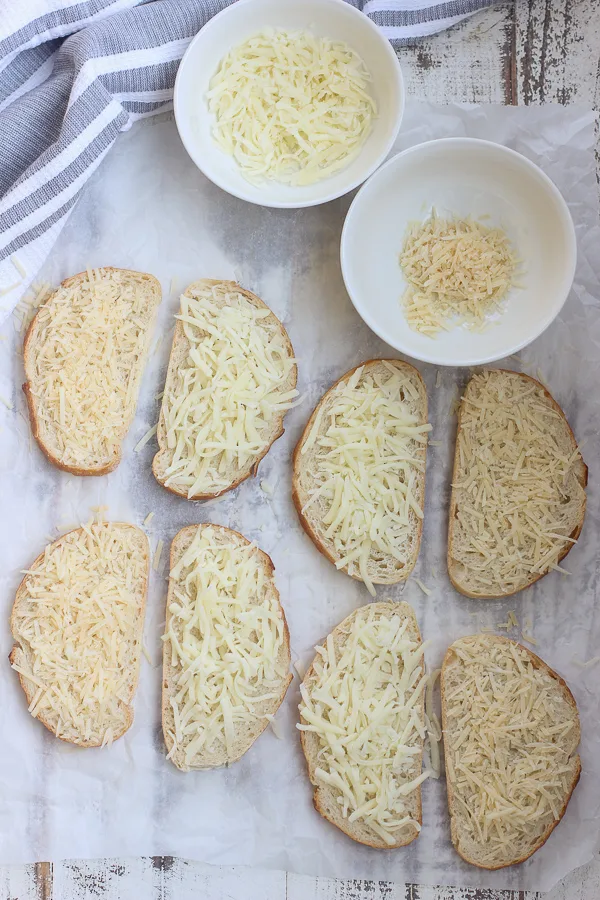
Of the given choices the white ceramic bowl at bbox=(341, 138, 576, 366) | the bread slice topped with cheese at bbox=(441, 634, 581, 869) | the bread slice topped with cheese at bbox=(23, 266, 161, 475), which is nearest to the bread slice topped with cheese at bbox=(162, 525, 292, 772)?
the bread slice topped with cheese at bbox=(23, 266, 161, 475)

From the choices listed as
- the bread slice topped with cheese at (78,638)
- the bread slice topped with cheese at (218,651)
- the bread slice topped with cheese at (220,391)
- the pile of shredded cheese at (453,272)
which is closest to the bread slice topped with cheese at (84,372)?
the bread slice topped with cheese at (220,391)

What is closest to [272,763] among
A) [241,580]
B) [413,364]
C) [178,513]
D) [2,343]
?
[241,580]

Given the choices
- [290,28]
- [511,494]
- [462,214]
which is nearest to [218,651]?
[511,494]

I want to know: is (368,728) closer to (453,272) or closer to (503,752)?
(503,752)

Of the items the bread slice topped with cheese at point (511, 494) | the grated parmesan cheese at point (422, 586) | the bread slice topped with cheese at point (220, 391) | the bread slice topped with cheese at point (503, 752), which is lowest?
the bread slice topped with cheese at point (503, 752)

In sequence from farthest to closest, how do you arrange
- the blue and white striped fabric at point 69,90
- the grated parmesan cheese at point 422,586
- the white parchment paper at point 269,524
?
the grated parmesan cheese at point 422,586 → the white parchment paper at point 269,524 → the blue and white striped fabric at point 69,90

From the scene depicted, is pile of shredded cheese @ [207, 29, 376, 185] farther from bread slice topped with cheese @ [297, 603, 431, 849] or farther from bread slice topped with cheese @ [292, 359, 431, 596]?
bread slice topped with cheese @ [297, 603, 431, 849]

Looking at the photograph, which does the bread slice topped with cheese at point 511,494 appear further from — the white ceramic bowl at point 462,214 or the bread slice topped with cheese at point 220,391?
the bread slice topped with cheese at point 220,391
